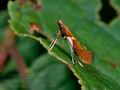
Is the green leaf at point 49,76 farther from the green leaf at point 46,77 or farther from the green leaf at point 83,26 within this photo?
the green leaf at point 83,26

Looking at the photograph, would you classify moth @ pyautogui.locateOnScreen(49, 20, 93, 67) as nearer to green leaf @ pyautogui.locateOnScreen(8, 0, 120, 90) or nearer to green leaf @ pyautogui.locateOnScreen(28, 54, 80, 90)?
green leaf @ pyautogui.locateOnScreen(8, 0, 120, 90)

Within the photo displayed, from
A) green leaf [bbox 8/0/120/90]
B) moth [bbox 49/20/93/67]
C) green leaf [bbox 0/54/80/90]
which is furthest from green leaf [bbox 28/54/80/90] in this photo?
moth [bbox 49/20/93/67]

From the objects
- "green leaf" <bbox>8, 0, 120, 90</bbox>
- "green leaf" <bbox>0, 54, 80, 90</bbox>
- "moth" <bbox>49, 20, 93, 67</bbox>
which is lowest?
"green leaf" <bbox>0, 54, 80, 90</bbox>

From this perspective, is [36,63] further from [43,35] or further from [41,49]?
[43,35]

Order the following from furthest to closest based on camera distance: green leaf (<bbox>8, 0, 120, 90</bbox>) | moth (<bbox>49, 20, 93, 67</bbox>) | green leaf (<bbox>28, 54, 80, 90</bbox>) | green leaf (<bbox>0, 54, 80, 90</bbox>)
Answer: green leaf (<bbox>28, 54, 80, 90</bbox>), green leaf (<bbox>0, 54, 80, 90</bbox>), green leaf (<bbox>8, 0, 120, 90</bbox>), moth (<bbox>49, 20, 93, 67</bbox>)

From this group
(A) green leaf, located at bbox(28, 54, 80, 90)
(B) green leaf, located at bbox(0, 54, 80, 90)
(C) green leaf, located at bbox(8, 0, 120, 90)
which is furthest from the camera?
(A) green leaf, located at bbox(28, 54, 80, 90)

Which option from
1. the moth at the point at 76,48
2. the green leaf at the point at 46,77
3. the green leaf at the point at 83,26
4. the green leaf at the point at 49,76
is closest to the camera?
the moth at the point at 76,48

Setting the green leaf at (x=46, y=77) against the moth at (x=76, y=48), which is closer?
the moth at (x=76, y=48)

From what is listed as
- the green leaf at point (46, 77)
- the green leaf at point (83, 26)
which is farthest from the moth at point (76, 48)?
the green leaf at point (46, 77)
